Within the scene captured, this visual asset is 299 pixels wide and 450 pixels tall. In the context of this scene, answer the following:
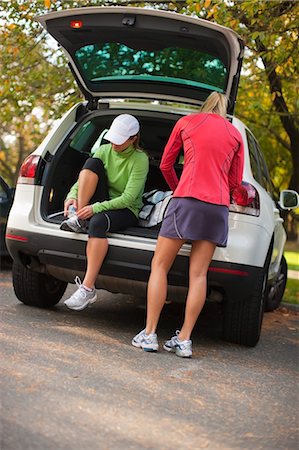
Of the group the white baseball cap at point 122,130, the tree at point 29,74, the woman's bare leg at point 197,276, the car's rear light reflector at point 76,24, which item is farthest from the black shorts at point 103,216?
the tree at point 29,74

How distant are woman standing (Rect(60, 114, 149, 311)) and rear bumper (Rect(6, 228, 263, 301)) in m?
0.10

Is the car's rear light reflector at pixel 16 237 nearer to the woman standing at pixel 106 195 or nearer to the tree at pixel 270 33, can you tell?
Answer: the woman standing at pixel 106 195

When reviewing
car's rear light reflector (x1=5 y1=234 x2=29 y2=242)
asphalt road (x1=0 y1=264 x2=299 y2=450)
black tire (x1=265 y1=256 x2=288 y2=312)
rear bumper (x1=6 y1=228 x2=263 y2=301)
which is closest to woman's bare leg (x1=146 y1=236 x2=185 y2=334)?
rear bumper (x1=6 y1=228 x2=263 y2=301)

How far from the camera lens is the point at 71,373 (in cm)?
452

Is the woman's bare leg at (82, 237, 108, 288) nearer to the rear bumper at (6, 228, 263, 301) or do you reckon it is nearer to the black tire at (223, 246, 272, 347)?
the rear bumper at (6, 228, 263, 301)

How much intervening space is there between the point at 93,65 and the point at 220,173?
1958 millimetres

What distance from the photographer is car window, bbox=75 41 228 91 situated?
6.32 m

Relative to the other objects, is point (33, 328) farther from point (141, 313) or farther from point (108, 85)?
point (108, 85)

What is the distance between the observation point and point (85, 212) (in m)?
5.92

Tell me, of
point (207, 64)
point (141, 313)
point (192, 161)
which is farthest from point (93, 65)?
point (141, 313)

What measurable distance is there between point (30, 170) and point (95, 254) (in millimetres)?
1037

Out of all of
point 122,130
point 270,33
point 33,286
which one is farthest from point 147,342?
point 270,33

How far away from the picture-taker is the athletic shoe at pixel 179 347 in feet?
17.8

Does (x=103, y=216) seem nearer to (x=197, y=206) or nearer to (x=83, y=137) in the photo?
(x=197, y=206)
